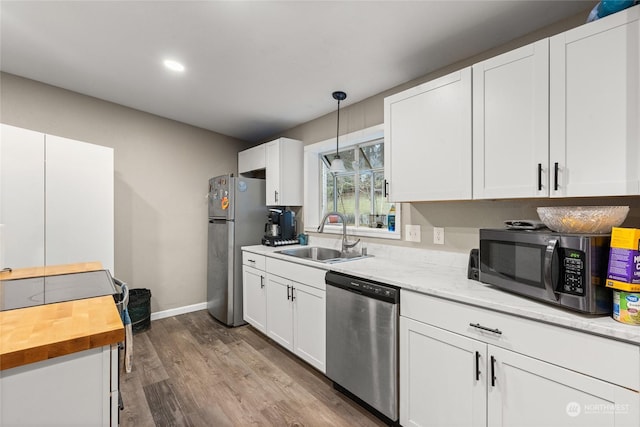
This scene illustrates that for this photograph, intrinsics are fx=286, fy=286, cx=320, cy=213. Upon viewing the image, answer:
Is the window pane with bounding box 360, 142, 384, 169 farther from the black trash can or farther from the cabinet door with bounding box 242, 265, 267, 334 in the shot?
the black trash can

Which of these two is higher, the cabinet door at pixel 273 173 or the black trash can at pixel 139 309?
the cabinet door at pixel 273 173

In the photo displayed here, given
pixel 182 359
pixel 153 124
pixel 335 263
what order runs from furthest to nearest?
pixel 153 124, pixel 182 359, pixel 335 263

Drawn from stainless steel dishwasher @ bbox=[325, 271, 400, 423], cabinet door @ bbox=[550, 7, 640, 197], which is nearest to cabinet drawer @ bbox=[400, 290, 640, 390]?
stainless steel dishwasher @ bbox=[325, 271, 400, 423]

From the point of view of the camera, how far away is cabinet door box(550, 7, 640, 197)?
1.13 metres

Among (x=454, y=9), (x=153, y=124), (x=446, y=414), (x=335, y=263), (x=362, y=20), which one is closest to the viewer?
(x=446, y=414)

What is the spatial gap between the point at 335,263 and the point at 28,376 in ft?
5.32

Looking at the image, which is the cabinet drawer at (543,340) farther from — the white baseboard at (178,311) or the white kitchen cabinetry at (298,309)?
the white baseboard at (178,311)

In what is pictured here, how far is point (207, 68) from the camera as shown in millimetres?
2271

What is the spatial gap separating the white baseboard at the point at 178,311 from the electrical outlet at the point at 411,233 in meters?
2.88

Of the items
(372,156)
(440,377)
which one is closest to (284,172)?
(372,156)

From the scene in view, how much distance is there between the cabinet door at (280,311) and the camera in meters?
2.46

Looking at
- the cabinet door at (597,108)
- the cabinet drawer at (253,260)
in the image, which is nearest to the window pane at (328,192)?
the cabinet drawer at (253,260)

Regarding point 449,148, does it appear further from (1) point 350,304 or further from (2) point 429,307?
(1) point 350,304

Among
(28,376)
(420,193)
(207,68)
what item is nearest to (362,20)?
(420,193)
